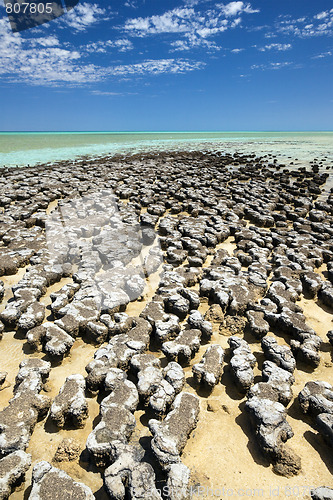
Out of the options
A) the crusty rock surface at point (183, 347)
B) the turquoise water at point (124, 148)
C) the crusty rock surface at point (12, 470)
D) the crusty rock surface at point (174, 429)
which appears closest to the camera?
the crusty rock surface at point (12, 470)

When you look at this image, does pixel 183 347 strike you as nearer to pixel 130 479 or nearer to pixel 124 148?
pixel 130 479

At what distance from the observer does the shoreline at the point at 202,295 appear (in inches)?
139

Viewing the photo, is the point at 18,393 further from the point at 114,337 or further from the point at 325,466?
the point at 325,466

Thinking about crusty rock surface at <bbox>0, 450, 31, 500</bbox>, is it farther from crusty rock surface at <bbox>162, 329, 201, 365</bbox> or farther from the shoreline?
crusty rock surface at <bbox>162, 329, 201, 365</bbox>

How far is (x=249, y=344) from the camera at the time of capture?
5.33m

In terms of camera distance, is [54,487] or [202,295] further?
[202,295]

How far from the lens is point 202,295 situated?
255 inches

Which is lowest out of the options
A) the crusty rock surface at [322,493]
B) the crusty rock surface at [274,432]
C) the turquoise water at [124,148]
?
the crusty rock surface at [322,493]

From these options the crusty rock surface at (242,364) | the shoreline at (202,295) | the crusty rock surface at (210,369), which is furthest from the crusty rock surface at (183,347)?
the crusty rock surface at (242,364)

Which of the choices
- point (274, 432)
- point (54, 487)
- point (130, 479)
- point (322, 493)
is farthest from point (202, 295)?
point (54, 487)

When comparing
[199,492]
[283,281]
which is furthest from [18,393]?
[283,281]

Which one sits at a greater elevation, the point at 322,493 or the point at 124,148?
the point at 124,148

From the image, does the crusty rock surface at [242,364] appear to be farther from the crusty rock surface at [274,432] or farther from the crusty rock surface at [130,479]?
the crusty rock surface at [130,479]

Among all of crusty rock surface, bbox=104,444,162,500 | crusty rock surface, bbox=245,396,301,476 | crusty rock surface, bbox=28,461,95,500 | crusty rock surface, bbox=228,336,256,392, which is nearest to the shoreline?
crusty rock surface, bbox=245,396,301,476
